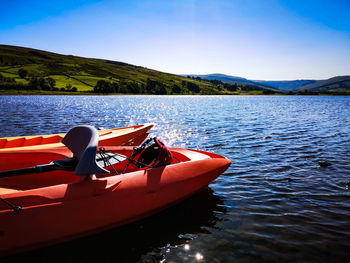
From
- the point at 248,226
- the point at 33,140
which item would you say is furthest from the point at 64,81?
the point at 248,226

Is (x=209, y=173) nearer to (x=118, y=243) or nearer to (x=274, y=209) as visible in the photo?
(x=274, y=209)

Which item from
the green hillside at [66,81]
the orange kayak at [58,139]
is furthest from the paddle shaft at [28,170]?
the green hillside at [66,81]

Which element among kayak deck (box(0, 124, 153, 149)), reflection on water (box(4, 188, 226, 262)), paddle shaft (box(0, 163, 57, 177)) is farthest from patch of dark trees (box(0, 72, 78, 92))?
reflection on water (box(4, 188, 226, 262))

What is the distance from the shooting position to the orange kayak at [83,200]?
423 cm

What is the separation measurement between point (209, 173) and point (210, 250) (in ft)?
7.73

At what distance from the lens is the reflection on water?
4.59 meters

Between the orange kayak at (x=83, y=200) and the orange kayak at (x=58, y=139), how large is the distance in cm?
416

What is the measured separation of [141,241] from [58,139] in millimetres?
8117

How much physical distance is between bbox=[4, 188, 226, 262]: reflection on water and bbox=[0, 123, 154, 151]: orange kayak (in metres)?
5.19

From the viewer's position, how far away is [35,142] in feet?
34.9

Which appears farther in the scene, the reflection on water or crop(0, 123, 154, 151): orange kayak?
crop(0, 123, 154, 151): orange kayak

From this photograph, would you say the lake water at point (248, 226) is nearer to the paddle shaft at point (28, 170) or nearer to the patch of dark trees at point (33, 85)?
the paddle shaft at point (28, 170)

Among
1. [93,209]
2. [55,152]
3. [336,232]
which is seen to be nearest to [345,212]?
[336,232]

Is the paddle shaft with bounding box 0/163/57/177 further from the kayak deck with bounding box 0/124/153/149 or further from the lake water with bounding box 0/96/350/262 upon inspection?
the kayak deck with bounding box 0/124/153/149
